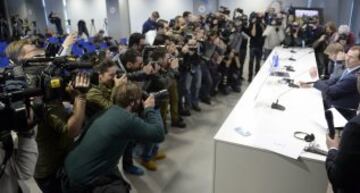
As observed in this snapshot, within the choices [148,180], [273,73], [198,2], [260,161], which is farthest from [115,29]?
[260,161]

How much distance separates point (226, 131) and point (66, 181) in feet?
3.91

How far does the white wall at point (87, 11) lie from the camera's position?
1220 cm

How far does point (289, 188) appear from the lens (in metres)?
2.03

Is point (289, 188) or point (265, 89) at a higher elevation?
point (265, 89)

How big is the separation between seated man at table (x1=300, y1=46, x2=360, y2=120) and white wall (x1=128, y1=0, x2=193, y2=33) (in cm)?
852

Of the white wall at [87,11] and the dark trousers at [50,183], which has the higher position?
the white wall at [87,11]

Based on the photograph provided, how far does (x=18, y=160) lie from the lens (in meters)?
1.40

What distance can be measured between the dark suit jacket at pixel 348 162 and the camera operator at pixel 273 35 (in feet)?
16.6

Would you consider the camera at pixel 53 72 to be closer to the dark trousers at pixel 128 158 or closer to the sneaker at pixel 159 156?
the dark trousers at pixel 128 158

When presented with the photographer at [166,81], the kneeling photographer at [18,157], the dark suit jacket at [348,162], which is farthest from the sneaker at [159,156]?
the dark suit jacket at [348,162]

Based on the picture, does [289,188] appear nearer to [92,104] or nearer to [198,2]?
[92,104]

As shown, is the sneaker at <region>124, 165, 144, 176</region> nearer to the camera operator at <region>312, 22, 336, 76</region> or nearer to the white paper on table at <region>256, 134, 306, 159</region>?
the white paper on table at <region>256, 134, 306, 159</region>

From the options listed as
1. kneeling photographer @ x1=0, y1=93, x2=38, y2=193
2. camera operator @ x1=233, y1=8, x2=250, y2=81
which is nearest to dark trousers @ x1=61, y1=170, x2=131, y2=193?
kneeling photographer @ x1=0, y1=93, x2=38, y2=193

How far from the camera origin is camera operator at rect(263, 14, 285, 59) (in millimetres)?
6098
